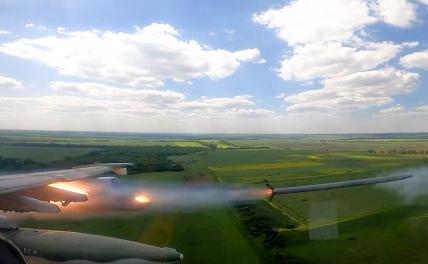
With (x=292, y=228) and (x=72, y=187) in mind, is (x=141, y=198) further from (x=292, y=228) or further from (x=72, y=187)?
(x=292, y=228)

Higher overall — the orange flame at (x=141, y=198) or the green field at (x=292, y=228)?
the orange flame at (x=141, y=198)

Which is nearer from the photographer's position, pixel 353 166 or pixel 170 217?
pixel 170 217

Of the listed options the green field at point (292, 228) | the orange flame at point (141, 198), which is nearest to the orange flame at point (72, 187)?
the orange flame at point (141, 198)

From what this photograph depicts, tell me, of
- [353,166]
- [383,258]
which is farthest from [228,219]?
[353,166]

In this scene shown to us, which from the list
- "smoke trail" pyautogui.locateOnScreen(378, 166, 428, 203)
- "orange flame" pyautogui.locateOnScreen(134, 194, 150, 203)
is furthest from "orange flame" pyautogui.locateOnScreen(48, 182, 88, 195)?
"smoke trail" pyautogui.locateOnScreen(378, 166, 428, 203)

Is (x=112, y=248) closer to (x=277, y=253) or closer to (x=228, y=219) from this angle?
(x=277, y=253)

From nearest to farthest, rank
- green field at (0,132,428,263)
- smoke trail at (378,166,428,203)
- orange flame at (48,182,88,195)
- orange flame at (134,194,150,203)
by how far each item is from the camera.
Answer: orange flame at (48,182,88,195) → orange flame at (134,194,150,203) → green field at (0,132,428,263) → smoke trail at (378,166,428,203)

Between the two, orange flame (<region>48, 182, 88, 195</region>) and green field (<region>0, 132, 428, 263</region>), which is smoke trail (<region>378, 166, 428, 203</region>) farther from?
orange flame (<region>48, 182, 88, 195</region>)

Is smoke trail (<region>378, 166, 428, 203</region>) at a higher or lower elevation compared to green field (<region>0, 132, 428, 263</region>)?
higher

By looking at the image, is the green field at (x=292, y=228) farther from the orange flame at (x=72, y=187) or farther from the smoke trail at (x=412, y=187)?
the orange flame at (x=72, y=187)

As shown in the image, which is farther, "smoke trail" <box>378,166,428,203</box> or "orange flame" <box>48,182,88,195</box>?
"smoke trail" <box>378,166,428,203</box>

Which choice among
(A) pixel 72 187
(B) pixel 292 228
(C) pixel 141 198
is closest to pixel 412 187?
(B) pixel 292 228
